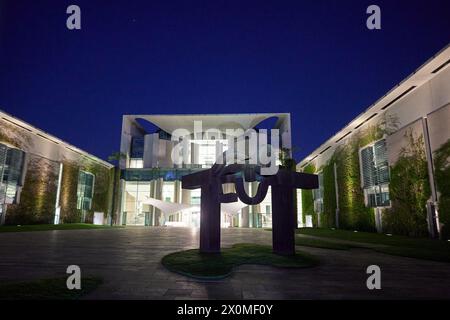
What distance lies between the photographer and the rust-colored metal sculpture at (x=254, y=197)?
6613 mm

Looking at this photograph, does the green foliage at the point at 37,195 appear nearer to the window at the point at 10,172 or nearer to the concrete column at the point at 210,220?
the window at the point at 10,172

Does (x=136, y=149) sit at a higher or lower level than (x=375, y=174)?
higher

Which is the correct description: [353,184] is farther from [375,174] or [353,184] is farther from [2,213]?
[2,213]

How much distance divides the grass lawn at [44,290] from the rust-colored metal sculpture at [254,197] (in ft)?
11.3

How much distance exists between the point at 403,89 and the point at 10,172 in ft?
92.6

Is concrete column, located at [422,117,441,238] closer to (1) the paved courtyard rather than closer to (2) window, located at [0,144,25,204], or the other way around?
(1) the paved courtyard

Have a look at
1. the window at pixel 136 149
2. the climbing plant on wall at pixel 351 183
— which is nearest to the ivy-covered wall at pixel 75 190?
the window at pixel 136 149

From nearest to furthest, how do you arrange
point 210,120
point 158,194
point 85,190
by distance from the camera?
point 85,190
point 158,194
point 210,120

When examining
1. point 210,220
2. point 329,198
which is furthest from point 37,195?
point 329,198

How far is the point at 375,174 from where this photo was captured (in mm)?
18141

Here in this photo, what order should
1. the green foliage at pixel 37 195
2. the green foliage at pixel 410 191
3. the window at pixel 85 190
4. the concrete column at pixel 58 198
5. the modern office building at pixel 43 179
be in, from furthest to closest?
1. the window at pixel 85 190
2. the concrete column at pixel 58 198
3. the green foliage at pixel 37 195
4. the modern office building at pixel 43 179
5. the green foliage at pixel 410 191

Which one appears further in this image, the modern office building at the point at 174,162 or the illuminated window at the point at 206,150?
the illuminated window at the point at 206,150

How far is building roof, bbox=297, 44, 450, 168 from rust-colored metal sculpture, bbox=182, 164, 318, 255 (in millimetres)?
9860

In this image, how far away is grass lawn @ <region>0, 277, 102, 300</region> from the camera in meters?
3.21
